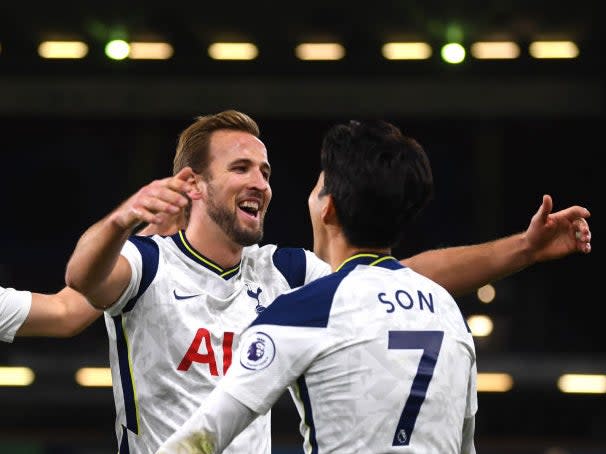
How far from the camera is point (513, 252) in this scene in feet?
14.0

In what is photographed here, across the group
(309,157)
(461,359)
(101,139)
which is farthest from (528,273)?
(461,359)

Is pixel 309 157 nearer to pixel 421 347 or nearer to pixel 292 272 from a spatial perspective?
pixel 292 272

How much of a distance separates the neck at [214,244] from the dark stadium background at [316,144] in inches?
146

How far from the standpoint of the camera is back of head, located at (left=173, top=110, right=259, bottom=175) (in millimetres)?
4496

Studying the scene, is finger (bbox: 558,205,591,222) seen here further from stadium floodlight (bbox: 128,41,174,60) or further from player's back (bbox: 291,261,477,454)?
stadium floodlight (bbox: 128,41,174,60)

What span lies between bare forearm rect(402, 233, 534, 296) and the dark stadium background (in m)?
3.46

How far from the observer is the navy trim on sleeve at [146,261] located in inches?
160

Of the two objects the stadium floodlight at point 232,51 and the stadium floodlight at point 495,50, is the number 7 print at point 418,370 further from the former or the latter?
the stadium floodlight at point 232,51

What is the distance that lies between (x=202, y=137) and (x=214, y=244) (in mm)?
406

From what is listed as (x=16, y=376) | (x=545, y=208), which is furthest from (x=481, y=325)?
(x=545, y=208)

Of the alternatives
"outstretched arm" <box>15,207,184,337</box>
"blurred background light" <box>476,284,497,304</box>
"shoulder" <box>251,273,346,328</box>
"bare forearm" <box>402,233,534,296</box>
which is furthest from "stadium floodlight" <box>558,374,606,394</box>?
"shoulder" <box>251,273,346,328</box>

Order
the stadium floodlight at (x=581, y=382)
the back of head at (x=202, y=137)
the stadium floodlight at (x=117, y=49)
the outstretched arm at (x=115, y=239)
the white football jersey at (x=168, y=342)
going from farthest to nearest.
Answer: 1. the stadium floodlight at (x=581, y=382)
2. the stadium floodlight at (x=117, y=49)
3. the back of head at (x=202, y=137)
4. the white football jersey at (x=168, y=342)
5. the outstretched arm at (x=115, y=239)

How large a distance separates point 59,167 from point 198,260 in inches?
186

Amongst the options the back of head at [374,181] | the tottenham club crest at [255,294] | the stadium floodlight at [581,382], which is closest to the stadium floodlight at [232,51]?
the stadium floodlight at [581,382]
